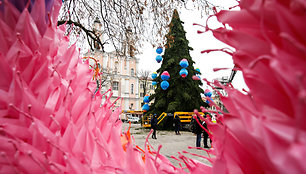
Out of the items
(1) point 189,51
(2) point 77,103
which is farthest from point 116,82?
(2) point 77,103

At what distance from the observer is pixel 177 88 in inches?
584

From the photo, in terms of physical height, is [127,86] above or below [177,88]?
above

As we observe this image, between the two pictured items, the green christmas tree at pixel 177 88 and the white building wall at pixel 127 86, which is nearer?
the green christmas tree at pixel 177 88

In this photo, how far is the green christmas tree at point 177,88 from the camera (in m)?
14.6

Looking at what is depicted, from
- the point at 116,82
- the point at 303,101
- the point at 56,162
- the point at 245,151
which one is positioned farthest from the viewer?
the point at 116,82

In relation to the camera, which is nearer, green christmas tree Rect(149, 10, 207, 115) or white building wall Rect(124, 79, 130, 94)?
green christmas tree Rect(149, 10, 207, 115)

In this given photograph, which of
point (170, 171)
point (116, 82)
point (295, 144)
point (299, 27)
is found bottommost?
point (170, 171)

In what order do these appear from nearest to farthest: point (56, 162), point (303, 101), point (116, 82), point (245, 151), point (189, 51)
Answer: point (303, 101) < point (245, 151) < point (56, 162) < point (189, 51) < point (116, 82)

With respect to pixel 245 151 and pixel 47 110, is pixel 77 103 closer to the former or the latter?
pixel 47 110

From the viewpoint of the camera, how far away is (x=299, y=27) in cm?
26

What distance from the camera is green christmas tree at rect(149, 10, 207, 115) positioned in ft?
47.9

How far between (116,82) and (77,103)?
3738cm

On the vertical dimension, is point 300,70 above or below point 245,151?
above

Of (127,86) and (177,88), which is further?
(127,86)
